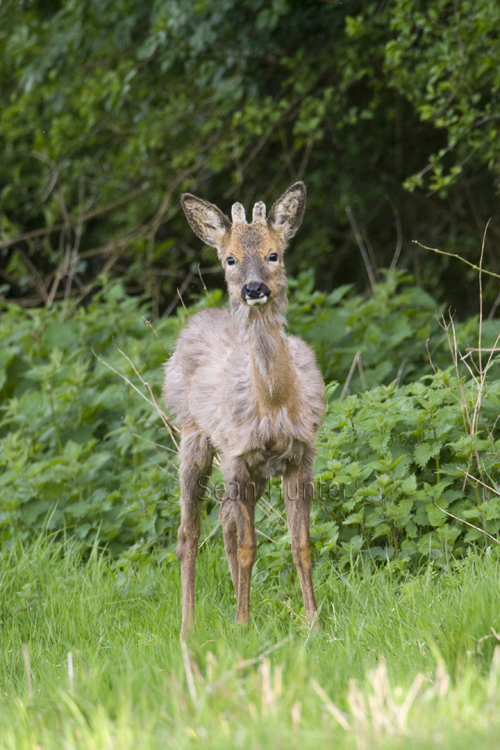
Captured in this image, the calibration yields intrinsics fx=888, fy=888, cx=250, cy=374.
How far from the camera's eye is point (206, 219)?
450 cm

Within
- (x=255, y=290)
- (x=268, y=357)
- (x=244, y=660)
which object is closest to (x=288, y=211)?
(x=255, y=290)

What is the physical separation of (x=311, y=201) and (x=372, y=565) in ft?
21.5

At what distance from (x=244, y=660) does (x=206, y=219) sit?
2.27 metres

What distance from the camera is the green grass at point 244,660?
2436 millimetres

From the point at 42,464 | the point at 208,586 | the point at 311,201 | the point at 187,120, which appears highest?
the point at 187,120

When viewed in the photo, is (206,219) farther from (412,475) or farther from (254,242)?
(412,475)

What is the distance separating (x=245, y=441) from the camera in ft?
13.7

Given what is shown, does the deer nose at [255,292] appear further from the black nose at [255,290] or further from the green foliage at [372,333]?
the green foliage at [372,333]

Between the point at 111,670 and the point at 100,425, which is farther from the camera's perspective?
the point at 100,425

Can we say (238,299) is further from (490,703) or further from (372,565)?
(490,703)

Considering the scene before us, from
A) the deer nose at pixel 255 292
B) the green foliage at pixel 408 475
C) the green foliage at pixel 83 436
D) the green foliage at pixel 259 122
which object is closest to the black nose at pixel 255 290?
the deer nose at pixel 255 292

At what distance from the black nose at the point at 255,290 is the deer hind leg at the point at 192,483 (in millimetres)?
1162

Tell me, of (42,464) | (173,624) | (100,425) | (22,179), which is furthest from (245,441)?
(22,179)

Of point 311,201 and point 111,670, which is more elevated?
point 311,201
